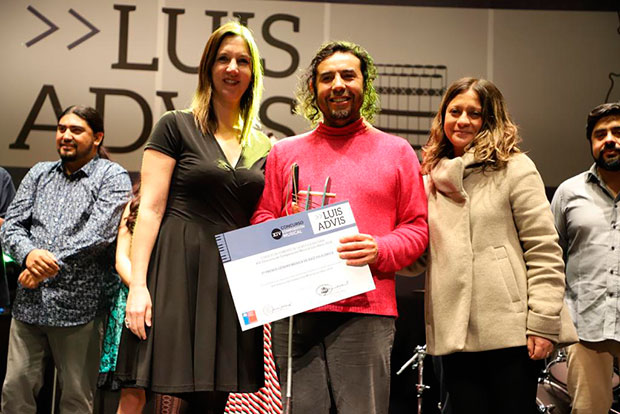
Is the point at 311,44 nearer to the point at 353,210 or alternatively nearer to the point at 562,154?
the point at 562,154

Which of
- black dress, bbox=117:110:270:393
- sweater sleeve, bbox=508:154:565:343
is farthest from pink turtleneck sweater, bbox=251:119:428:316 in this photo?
sweater sleeve, bbox=508:154:565:343

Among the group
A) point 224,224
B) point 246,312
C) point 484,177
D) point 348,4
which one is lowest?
point 246,312

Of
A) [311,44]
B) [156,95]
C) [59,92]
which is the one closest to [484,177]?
[311,44]

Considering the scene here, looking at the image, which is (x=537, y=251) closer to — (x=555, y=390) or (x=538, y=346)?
(x=538, y=346)

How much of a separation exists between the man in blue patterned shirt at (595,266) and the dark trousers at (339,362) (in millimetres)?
1393

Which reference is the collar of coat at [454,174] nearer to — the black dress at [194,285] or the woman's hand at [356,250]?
the woman's hand at [356,250]

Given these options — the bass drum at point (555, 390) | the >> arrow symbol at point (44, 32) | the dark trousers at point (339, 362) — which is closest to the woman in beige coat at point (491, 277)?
the dark trousers at point (339, 362)

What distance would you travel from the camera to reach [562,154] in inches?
195

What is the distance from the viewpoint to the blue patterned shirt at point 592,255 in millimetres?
3020

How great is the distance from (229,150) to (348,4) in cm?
300

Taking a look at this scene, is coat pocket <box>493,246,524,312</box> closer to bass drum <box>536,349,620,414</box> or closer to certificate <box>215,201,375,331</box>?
certificate <box>215,201,375,331</box>

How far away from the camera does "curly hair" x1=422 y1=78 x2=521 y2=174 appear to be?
2.38 metres

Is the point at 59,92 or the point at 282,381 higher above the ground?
the point at 59,92

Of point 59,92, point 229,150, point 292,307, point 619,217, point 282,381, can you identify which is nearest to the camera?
point 292,307
